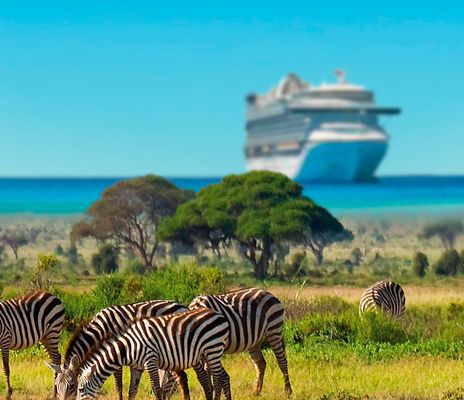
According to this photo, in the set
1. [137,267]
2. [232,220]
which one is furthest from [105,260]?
[232,220]

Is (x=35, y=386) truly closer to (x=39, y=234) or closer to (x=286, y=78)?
(x=39, y=234)

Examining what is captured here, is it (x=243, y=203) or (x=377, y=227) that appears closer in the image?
(x=243, y=203)

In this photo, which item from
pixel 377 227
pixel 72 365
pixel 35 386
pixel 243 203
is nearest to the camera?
pixel 72 365

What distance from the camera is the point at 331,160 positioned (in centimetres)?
13938

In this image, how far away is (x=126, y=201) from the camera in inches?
2094

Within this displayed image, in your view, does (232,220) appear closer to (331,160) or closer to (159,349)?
(159,349)

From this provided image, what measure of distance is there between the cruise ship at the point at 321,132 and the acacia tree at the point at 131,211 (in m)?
80.5

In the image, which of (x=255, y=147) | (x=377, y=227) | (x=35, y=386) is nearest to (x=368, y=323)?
(x=35, y=386)

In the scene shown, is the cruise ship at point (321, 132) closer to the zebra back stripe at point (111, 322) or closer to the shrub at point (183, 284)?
the shrub at point (183, 284)

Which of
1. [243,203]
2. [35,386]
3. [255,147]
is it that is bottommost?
[35,386]

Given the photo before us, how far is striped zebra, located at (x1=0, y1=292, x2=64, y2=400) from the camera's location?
1409 cm

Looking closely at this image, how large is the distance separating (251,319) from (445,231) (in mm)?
63287

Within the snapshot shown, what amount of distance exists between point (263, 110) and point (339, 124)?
36.6 ft

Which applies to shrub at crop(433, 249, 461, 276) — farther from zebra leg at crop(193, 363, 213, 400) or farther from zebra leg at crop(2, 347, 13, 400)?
zebra leg at crop(193, 363, 213, 400)
